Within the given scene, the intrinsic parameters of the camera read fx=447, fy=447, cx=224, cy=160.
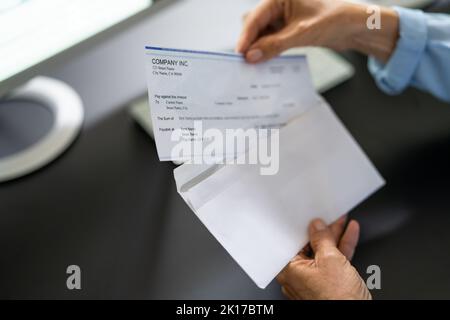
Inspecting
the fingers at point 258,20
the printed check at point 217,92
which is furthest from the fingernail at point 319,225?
the fingers at point 258,20

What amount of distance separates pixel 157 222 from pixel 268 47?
249mm

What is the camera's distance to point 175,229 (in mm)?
542

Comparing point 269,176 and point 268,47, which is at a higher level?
point 268,47

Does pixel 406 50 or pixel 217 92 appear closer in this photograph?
pixel 217 92

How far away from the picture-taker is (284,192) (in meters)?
0.50

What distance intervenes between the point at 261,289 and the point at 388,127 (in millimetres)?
301

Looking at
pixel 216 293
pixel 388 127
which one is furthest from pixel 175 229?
pixel 388 127

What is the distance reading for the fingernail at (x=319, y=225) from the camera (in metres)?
0.50

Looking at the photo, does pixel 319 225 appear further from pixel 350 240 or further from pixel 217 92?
pixel 217 92

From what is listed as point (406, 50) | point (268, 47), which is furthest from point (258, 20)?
point (406, 50)

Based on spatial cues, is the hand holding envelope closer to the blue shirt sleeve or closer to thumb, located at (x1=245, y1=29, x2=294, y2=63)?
thumb, located at (x1=245, y1=29, x2=294, y2=63)

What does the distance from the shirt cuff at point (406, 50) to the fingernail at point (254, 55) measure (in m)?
0.19

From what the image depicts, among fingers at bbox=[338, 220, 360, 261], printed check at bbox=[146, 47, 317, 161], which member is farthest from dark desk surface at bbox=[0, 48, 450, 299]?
printed check at bbox=[146, 47, 317, 161]
